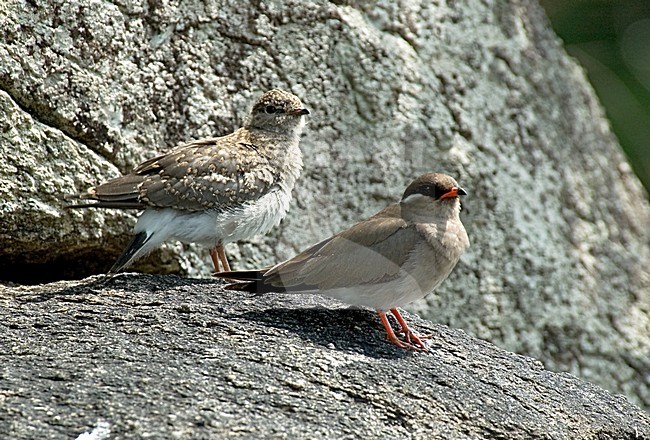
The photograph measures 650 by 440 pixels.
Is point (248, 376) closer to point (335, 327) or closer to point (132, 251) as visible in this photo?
point (335, 327)

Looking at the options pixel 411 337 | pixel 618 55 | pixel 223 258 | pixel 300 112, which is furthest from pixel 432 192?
pixel 618 55

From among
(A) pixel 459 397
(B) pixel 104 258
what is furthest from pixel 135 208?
(A) pixel 459 397

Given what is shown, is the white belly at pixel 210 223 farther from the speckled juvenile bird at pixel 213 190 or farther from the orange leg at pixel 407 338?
the orange leg at pixel 407 338

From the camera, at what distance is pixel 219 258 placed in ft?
23.5

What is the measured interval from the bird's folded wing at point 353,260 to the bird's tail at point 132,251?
97cm

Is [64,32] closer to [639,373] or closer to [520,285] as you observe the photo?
[520,285]

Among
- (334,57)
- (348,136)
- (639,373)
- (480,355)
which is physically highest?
(334,57)

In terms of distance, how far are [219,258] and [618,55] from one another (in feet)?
27.6

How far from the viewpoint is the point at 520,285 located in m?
8.28

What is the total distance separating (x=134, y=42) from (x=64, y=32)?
1.74 feet

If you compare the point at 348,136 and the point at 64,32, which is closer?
the point at 64,32

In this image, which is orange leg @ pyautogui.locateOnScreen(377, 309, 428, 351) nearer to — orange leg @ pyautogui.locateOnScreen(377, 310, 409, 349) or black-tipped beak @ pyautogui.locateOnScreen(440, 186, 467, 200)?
orange leg @ pyautogui.locateOnScreen(377, 310, 409, 349)

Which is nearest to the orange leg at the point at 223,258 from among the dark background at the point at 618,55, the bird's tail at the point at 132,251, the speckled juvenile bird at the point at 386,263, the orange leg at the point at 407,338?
the bird's tail at the point at 132,251

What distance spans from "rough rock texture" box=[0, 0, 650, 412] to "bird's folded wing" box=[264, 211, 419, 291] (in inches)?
52.9
